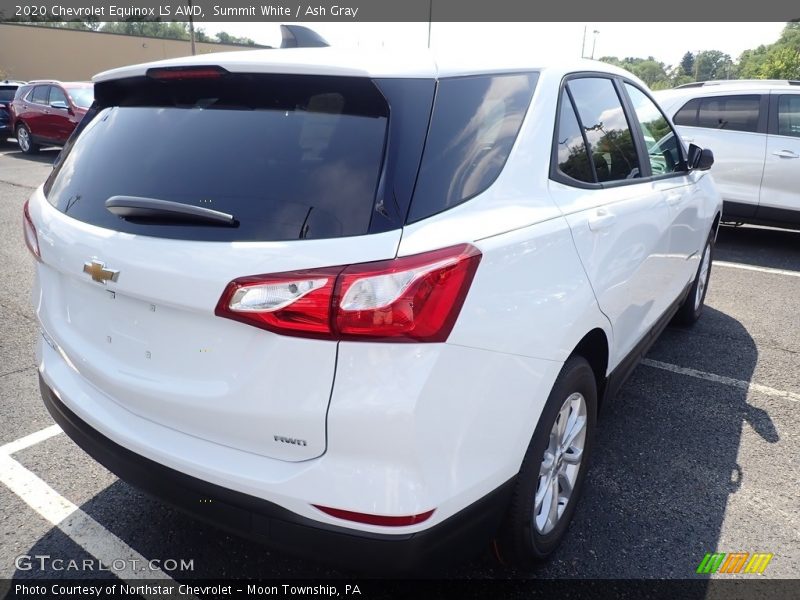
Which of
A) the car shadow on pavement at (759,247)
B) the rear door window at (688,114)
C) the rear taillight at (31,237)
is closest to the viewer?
the rear taillight at (31,237)

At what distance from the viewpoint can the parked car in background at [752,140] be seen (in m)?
7.57

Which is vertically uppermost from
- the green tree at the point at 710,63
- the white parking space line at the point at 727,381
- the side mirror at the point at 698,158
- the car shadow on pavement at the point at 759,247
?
the green tree at the point at 710,63

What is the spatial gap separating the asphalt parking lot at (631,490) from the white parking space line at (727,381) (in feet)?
0.04

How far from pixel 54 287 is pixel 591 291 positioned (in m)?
1.87

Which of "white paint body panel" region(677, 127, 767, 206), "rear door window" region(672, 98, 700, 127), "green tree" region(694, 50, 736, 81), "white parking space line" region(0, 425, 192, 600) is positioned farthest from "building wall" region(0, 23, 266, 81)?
"green tree" region(694, 50, 736, 81)

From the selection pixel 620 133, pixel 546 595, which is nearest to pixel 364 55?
pixel 620 133

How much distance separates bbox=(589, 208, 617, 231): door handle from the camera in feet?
7.82

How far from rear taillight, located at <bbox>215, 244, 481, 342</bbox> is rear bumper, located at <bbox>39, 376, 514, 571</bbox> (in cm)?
52

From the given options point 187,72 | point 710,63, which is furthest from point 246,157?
point 710,63

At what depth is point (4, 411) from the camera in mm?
3385

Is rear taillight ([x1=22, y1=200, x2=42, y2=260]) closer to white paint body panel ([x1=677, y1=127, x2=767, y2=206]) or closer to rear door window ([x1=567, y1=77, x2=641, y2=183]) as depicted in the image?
rear door window ([x1=567, y1=77, x2=641, y2=183])

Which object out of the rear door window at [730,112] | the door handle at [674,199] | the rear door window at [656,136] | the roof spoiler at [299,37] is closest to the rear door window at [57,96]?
the rear door window at [730,112]

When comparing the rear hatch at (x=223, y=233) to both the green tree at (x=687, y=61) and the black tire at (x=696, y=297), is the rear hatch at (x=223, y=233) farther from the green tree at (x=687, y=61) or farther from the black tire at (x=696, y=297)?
the green tree at (x=687, y=61)

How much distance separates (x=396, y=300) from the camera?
1.62m
